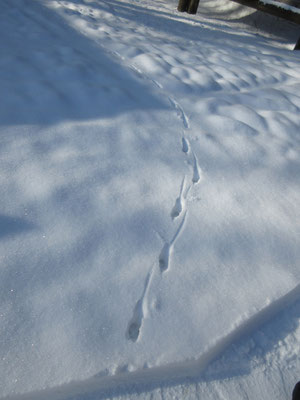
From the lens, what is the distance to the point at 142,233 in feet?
4.00

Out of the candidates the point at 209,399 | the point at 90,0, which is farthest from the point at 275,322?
the point at 90,0

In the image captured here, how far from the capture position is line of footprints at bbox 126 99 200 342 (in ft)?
3.15

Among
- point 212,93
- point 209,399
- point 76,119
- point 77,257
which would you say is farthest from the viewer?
point 212,93

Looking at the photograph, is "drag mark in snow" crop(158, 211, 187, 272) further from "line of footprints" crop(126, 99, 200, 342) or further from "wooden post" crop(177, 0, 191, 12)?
"wooden post" crop(177, 0, 191, 12)

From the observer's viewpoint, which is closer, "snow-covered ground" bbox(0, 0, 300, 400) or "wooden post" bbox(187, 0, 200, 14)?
"snow-covered ground" bbox(0, 0, 300, 400)

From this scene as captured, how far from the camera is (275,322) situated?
3.49 feet

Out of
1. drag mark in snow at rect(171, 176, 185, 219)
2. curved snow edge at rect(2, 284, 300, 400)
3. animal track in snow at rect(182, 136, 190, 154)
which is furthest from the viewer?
animal track in snow at rect(182, 136, 190, 154)

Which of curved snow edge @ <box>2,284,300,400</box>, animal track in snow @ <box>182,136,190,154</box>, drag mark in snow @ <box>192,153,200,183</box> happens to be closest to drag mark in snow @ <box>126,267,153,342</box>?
curved snow edge @ <box>2,284,300,400</box>

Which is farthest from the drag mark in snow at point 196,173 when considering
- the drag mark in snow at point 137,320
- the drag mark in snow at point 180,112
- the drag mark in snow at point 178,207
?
the drag mark in snow at point 137,320

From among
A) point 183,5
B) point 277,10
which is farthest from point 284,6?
point 183,5

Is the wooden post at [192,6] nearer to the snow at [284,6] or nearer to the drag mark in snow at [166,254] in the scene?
the snow at [284,6]

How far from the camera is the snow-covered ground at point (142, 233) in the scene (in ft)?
2.90

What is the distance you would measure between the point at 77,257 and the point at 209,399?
620mm

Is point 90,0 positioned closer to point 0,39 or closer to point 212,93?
point 0,39
